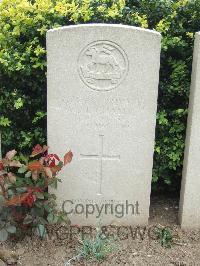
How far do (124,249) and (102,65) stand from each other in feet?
4.92

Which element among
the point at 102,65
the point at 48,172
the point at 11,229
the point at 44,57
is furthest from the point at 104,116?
the point at 11,229

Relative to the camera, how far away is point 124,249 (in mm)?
3709

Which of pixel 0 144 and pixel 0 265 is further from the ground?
pixel 0 144

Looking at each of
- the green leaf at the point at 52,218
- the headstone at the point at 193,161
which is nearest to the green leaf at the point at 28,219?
the green leaf at the point at 52,218

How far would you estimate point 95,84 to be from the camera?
3510 millimetres

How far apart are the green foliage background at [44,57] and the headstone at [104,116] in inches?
14.3

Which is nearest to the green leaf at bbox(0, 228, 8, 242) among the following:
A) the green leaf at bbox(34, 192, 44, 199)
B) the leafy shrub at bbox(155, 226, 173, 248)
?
the green leaf at bbox(34, 192, 44, 199)

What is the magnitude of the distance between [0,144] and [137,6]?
1749 mm

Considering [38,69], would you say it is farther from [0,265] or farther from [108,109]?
[0,265]

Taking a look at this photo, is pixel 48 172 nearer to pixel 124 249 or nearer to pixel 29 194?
pixel 29 194

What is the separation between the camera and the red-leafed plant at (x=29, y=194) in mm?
3420

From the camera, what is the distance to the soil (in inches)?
141

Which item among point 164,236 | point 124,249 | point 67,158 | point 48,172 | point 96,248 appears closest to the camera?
Answer: point 48,172

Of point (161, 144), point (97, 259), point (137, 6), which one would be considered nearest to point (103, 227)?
point (97, 259)
